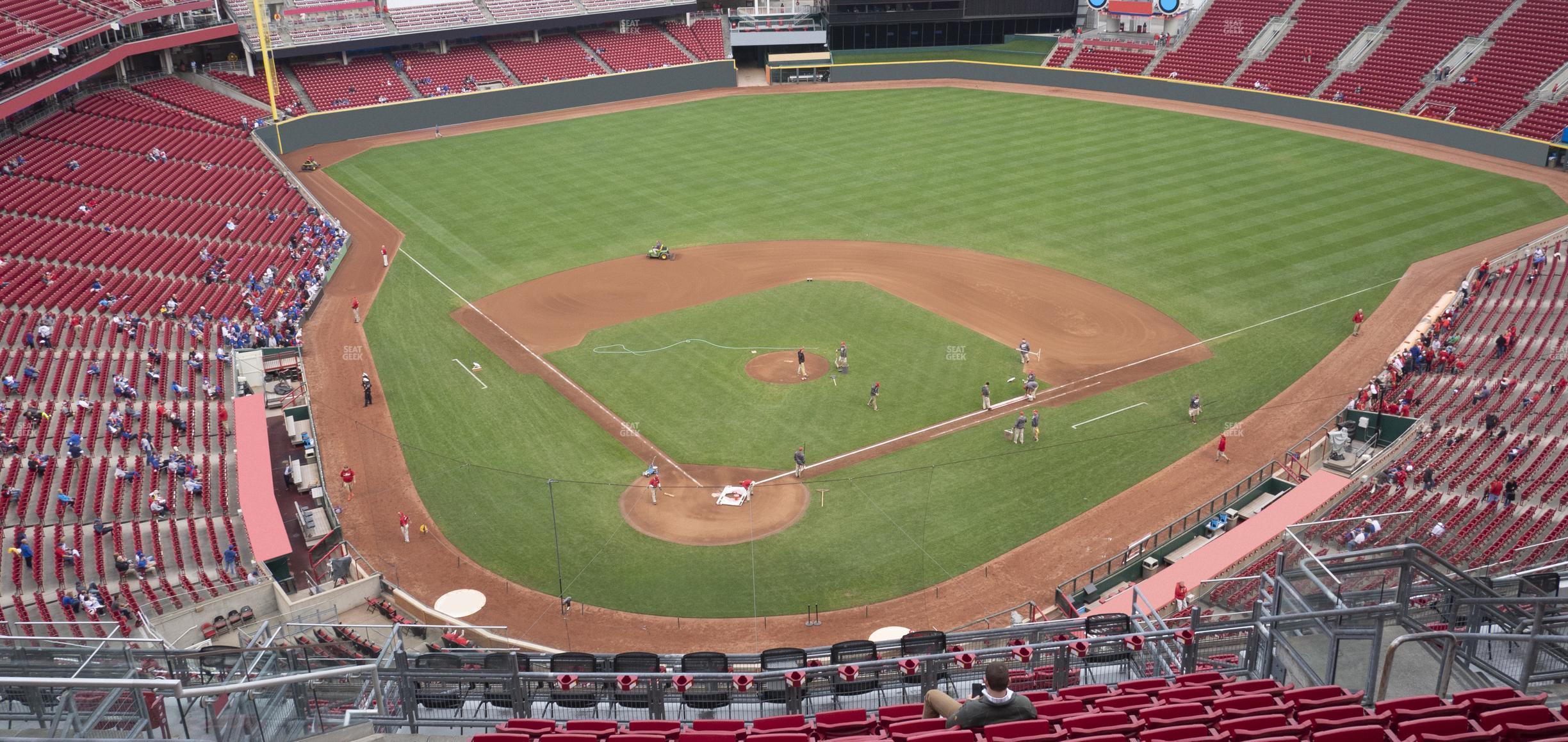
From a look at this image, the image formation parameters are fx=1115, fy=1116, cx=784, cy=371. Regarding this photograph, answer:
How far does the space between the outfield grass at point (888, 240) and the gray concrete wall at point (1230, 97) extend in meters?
3.82

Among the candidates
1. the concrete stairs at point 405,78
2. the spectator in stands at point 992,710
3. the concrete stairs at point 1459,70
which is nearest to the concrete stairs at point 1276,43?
the concrete stairs at point 1459,70

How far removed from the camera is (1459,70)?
64.9 m

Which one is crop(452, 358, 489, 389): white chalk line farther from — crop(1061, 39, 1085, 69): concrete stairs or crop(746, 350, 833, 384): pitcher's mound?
crop(1061, 39, 1085, 69): concrete stairs

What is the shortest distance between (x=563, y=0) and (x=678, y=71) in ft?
35.0

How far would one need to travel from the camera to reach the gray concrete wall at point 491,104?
68.6 m

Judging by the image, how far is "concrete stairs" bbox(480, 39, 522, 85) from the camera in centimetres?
7750

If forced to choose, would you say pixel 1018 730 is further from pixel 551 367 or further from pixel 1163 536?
pixel 551 367

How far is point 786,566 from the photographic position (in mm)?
28484

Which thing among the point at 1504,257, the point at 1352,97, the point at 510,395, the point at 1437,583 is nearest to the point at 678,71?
the point at 1352,97

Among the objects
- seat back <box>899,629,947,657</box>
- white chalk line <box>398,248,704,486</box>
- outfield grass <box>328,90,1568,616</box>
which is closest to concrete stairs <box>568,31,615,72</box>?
outfield grass <box>328,90,1568,616</box>

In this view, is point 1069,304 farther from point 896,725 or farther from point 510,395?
point 896,725

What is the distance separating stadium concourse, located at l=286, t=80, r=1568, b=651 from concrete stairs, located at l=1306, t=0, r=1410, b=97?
2171cm

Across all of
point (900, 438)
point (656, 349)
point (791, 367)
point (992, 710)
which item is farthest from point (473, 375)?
point (992, 710)

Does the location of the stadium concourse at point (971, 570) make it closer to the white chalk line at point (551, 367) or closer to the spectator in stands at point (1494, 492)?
the white chalk line at point (551, 367)
